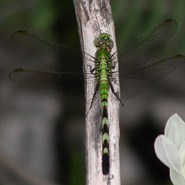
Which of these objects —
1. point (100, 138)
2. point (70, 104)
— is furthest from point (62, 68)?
point (70, 104)

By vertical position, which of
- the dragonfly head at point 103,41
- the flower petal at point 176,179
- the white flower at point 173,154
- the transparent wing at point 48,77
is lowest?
the flower petal at point 176,179

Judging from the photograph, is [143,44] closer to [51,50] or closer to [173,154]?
[51,50]

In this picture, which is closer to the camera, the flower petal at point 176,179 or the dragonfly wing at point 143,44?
the flower petal at point 176,179

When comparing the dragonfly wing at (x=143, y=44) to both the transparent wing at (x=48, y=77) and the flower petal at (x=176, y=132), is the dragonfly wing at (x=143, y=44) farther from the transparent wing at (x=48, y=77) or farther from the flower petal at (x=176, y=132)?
the flower petal at (x=176, y=132)

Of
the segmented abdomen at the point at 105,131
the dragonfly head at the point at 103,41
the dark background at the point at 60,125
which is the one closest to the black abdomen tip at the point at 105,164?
the segmented abdomen at the point at 105,131

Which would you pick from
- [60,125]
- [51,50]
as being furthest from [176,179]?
[60,125]

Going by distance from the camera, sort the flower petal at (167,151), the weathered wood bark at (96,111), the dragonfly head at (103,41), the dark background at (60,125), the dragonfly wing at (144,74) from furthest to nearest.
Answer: the dark background at (60,125), the dragonfly wing at (144,74), the dragonfly head at (103,41), the weathered wood bark at (96,111), the flower petal at (167,151)

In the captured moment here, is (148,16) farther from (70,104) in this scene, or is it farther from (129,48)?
(70,104)
